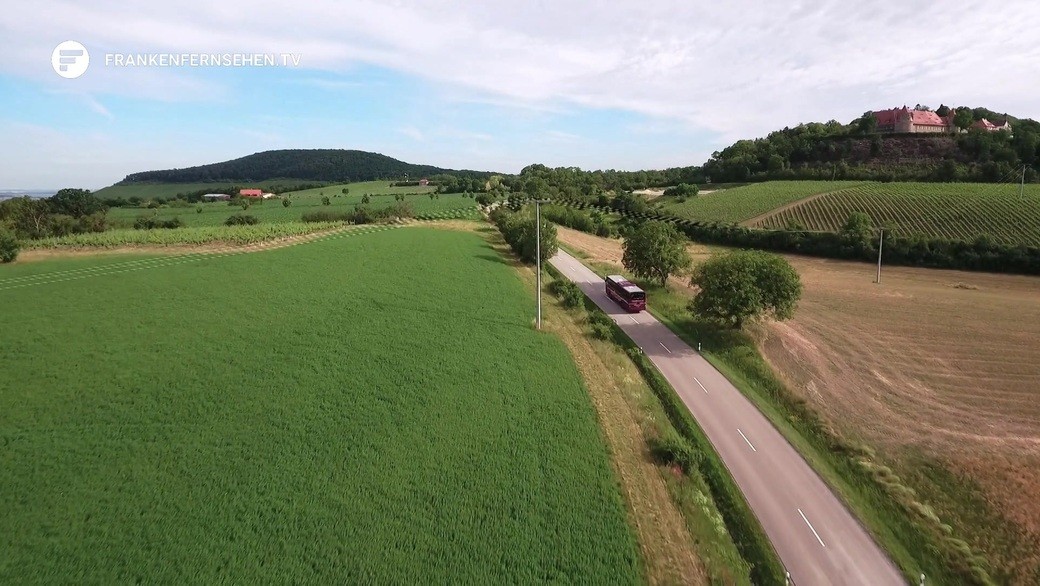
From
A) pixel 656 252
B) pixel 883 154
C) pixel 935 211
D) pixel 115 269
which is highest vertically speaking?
pixel 883 154

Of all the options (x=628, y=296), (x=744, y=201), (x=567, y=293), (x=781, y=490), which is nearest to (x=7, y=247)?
(x=567, y=293)

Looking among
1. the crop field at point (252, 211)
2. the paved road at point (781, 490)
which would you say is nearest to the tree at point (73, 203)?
the crop field at point (252, 211)

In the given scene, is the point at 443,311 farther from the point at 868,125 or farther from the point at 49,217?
the point at 868,125

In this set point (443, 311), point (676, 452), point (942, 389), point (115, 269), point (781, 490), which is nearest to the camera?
point (781, 490)

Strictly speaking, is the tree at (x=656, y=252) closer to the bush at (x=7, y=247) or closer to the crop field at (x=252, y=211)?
the crop field at (x=252, y=211)

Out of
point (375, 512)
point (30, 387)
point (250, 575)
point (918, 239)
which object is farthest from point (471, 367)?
point (918, 239)

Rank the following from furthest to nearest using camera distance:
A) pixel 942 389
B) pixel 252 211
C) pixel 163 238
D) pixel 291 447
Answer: pixel 252 211
pixel 163 238
pixel 942 389
pixel 291 447

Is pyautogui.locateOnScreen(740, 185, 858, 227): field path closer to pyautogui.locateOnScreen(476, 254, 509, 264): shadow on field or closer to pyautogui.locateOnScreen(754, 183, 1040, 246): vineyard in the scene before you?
pyautogui.locateOnScreen(754, 183, 1040, 246): vineyard

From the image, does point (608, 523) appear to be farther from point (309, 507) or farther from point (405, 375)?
point (405, 375)
